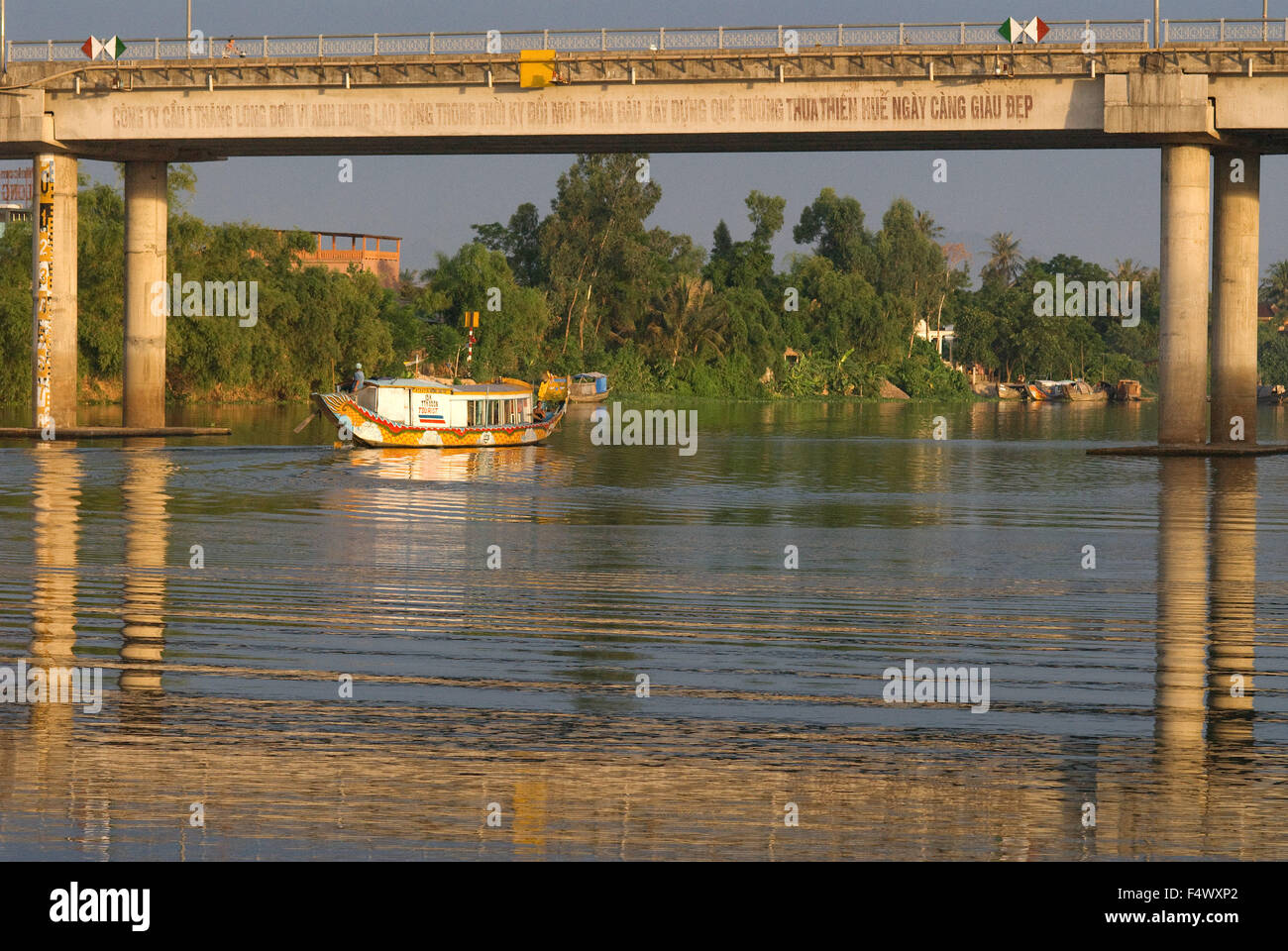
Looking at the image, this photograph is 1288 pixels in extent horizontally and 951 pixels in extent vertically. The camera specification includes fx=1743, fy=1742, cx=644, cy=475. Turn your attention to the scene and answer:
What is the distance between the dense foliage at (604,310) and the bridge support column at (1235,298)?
169 feet

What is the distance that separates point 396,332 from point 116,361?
114 ft

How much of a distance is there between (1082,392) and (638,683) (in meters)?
169

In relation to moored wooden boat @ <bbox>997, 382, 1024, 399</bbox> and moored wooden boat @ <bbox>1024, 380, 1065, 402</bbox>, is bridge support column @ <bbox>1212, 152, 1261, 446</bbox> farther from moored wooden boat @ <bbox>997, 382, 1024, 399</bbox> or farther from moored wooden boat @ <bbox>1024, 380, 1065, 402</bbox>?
moored wooden boat @ <bbox>997, 382, 1024, 399</bbox>

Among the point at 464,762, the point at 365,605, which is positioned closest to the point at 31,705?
the point at 464,762

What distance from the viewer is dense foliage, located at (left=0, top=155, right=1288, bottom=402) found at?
8981 cm

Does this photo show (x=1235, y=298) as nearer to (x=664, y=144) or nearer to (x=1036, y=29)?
(x=1036, y=29)

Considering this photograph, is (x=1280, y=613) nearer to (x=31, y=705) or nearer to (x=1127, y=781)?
(x=1127, y=781)

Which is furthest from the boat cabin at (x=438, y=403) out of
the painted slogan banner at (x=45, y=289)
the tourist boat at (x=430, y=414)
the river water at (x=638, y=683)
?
the river water at (x=638, y=683)

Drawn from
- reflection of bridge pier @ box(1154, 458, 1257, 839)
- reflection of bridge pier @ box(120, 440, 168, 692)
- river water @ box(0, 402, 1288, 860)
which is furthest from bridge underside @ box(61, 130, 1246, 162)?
river water @ box(0, 402, 1288, 860)

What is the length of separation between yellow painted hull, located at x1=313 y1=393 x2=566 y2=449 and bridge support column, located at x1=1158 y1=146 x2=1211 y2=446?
2131cm

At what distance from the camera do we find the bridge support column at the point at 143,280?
62156mm

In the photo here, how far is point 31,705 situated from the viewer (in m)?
12.4

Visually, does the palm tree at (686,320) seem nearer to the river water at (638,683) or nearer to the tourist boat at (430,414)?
the tourist boat at (430,414)
